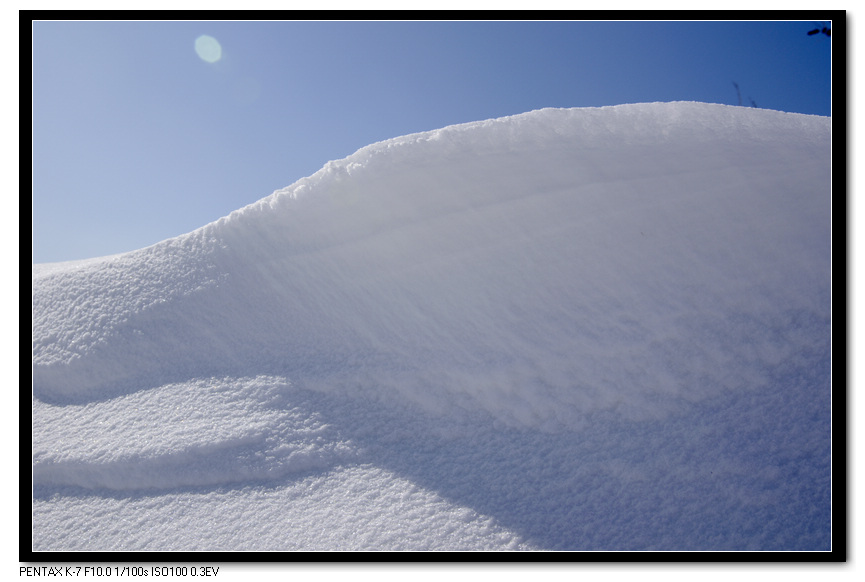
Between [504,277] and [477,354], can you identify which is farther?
[504,277]

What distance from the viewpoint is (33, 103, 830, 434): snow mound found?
1.72 metres

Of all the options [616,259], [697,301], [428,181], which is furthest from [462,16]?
[697,301]

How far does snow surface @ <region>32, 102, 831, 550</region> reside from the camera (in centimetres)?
136

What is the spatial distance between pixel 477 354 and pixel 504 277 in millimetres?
374

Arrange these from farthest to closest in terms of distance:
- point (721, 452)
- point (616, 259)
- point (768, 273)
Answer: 1. point (616, 259)
2. point (768, 273)
3. point (721, 452)

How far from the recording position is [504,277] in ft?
6.61

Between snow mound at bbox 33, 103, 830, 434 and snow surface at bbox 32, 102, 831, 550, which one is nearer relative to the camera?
snow surface at bbox 32, 102, 831, 550

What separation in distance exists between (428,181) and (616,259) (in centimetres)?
88

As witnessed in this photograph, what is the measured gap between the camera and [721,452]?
142 centimetres

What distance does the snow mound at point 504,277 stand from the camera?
1725 millimetres

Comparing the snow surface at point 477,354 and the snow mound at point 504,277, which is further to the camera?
the snow mound at point 504,277

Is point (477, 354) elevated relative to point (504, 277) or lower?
lower

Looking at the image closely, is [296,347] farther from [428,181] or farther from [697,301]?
[697,301]

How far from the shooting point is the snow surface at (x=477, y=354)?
1.36m
